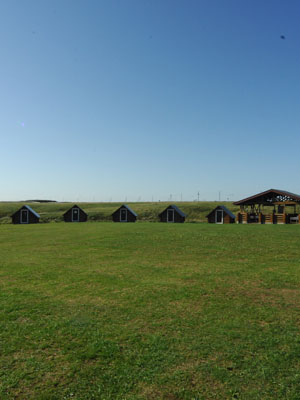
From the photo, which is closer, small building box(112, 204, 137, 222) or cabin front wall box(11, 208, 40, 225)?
cabin front wall box(11, 208, 40, 225)

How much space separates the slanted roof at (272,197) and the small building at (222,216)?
13.9 feet

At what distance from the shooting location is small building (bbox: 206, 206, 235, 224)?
51328 millimetres

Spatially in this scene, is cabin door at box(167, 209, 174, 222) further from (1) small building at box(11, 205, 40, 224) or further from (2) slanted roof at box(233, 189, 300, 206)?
(1) small building at box(11, 205, 40, 224)

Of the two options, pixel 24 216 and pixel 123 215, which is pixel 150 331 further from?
pixel 24 216

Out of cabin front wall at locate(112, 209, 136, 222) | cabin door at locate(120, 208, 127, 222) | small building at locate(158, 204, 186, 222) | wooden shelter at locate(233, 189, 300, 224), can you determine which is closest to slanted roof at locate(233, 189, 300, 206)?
wooden shelter at locate(233, 189, 300, 224)

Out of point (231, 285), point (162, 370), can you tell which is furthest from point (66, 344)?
point (231, 285)

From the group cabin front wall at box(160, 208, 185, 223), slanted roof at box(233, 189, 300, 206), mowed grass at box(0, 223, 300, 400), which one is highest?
slanted roof at box(233, 189, 300, 206)

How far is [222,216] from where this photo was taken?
52188 millimetres

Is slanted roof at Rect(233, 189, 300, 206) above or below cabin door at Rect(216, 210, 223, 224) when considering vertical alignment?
above

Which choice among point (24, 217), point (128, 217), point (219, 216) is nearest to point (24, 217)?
→ point (24, 217)

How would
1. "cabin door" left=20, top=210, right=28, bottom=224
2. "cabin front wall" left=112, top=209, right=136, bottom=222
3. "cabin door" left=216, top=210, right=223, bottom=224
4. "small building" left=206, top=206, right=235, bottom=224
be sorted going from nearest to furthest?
"small building" left=206, top=206, right=235, bottom=224, "cabin door" left=216, top=210, right=223, bottom=224, "cabin door" left=20, top=210, right=28, bottom=224, "cabin front wall" left=112, top=209, right=136, bottom=222

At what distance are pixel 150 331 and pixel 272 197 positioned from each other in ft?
146

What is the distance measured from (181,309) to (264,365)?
3.31 metres

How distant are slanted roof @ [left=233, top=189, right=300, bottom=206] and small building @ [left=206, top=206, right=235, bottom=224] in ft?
13.9
